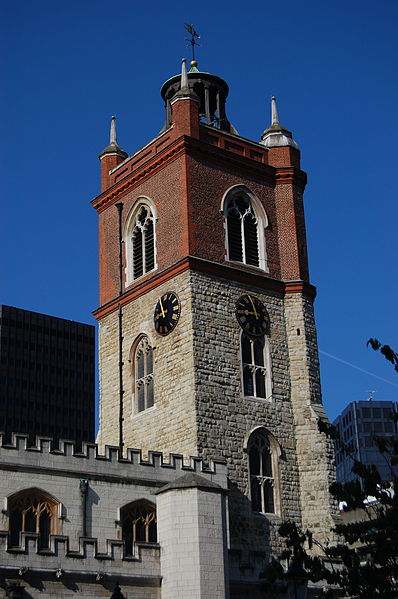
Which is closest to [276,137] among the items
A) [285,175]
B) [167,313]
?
[285,175]

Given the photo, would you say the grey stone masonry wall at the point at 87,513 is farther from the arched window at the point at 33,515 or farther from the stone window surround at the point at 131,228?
the stone window surround at the point at 131,228

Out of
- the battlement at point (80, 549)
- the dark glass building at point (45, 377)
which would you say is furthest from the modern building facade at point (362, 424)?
the battlement at point (80, 549)

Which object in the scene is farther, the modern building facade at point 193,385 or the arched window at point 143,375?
the arched window at point 143,375

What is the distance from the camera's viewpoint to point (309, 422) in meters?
41.2

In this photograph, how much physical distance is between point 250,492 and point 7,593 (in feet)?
43.2

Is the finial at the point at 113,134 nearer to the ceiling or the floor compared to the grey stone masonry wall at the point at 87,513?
nearer to the ceiling

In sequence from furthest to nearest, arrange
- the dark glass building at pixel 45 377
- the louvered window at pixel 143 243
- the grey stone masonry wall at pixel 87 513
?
the dark glass building at pixel 45 377, the louvered window at pixel 143 243, the grey stone masonry wall at pixel 87 513

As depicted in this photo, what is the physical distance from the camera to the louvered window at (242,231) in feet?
143

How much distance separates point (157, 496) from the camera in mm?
32719

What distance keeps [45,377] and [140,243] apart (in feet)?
238

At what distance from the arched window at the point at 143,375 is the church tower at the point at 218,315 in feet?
0.23

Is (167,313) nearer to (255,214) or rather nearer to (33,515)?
(255,214)

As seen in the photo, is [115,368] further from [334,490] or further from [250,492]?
[334,490]

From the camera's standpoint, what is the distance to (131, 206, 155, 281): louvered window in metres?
44.4
